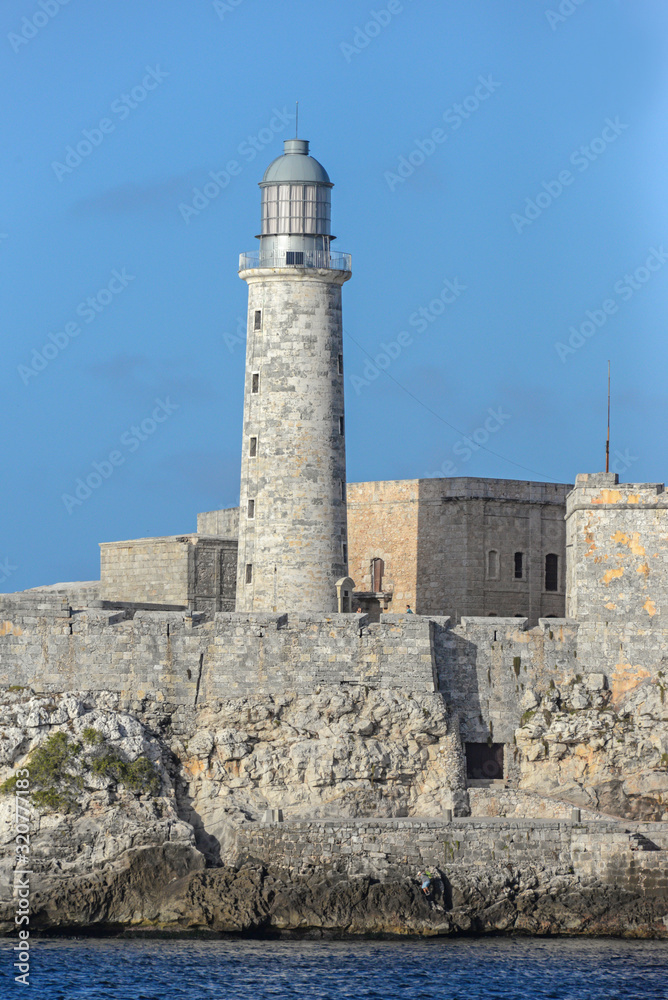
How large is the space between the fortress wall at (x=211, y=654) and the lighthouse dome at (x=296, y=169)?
9.93 meters

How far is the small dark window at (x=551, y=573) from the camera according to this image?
5381 centimetres

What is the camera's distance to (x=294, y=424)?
4625cm

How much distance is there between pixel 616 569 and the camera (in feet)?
146

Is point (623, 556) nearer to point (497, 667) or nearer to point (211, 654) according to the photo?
point (497, 667)

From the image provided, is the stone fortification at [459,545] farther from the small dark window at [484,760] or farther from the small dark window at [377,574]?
the small dark window at [484,760]

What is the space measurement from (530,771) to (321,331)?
1058cm


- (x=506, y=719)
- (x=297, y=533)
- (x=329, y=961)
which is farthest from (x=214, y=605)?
(x=329, y=961)

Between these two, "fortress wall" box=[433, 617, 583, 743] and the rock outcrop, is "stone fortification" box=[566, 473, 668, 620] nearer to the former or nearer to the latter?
"fortress wall" box=[433, 617, 583, 743]

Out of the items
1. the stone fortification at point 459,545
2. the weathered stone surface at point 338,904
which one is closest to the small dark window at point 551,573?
the stone fortification at point 459,545

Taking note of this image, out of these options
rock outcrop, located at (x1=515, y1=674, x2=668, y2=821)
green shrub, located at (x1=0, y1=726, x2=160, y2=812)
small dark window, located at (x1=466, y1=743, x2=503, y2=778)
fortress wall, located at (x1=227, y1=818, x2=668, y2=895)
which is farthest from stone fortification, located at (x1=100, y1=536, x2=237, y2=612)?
fortress wall, located at (x1=227, y1=818, x2=668, y2=895)

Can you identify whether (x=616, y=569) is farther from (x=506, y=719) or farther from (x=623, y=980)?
(x=623, y=980)

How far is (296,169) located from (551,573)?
43.0 feet

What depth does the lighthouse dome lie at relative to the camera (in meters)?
A: 47.0

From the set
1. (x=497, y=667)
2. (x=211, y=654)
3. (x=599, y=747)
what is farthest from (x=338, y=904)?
(x=599, y=747)
